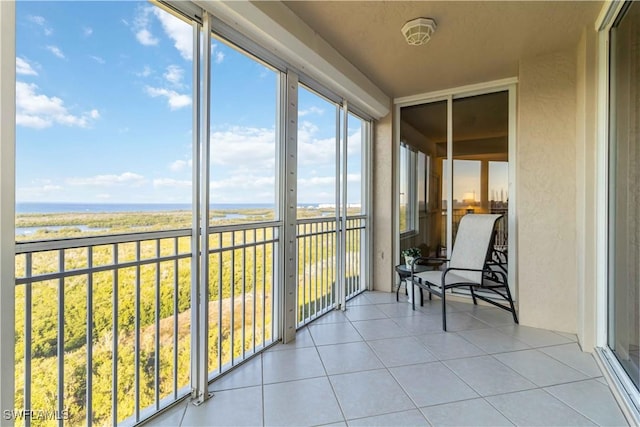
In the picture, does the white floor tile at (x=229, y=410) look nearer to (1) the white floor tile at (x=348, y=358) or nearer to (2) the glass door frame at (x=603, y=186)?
(1) the white floor tile at (x=348, y=358)

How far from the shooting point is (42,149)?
3.97 ft

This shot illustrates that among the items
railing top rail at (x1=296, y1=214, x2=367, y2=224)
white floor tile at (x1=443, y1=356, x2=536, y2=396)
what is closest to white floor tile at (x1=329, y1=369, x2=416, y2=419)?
white floor tile at (x1=443, y1=356, x2=536, y2=396)

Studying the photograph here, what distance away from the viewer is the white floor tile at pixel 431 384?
1.70m

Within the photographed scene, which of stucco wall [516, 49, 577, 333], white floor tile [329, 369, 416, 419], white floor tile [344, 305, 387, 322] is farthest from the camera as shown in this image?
white floor tile [344, 305, 387, 322]

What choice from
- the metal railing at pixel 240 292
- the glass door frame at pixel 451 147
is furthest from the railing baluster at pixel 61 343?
the glass door frame at pixel 451 147

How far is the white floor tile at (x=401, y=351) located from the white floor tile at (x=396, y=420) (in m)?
0.49

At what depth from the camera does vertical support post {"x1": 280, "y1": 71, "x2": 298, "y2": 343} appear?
2.40 m

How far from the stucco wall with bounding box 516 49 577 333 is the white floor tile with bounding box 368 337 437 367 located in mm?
1252

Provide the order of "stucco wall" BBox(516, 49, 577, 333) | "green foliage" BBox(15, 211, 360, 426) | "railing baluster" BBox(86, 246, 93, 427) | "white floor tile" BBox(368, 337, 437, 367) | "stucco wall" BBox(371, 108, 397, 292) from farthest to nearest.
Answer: "stucco wall" BBox(371, 108, 397, 292) → "stucco wall" BBox(516, 49, 577, 333) → "white floor tile" BBox(368, 337, 437, 367) → "railing baluster" BBox(86, 246, 93, 427) → "green foliage" BBox(15, 211, 360, 426)

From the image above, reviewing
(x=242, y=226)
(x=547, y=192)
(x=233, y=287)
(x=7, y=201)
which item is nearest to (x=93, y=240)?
(x=7, y=201)

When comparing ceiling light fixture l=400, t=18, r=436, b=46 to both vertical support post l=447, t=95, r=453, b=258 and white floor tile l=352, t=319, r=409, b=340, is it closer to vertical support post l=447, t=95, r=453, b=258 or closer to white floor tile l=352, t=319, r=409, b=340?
vertical support post l=447, t=95, r=453, b=258

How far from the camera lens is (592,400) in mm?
1666

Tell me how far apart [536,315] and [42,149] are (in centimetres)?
372

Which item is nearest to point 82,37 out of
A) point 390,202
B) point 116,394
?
point 116,394
